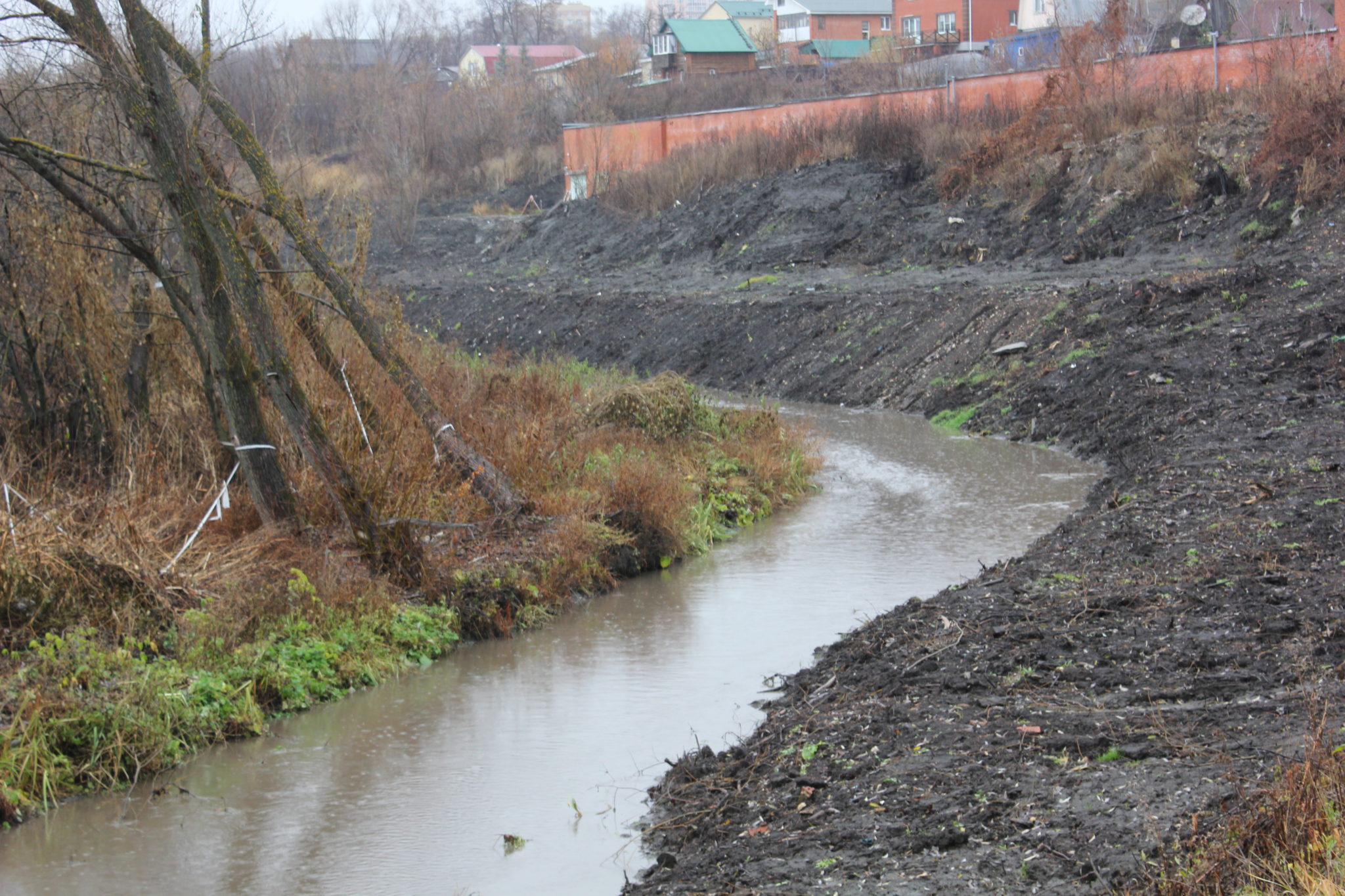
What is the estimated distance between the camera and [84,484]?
34.9ft

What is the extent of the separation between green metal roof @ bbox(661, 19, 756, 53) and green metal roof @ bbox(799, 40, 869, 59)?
212 inches

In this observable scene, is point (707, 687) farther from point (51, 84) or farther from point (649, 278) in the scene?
point (649, 278)

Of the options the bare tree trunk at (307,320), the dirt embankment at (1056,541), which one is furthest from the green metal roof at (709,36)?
the bare tree trunk at (307,320)

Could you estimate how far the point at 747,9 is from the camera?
4031 inches

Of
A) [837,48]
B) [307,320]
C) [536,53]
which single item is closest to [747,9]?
[536,53]

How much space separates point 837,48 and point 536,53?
1346 inches

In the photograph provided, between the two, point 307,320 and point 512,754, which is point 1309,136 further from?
point 512,754

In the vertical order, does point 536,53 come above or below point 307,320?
above

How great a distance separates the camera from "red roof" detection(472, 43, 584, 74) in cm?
10112

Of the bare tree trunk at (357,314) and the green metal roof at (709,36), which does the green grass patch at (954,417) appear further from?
the green metal roof at (709,36)

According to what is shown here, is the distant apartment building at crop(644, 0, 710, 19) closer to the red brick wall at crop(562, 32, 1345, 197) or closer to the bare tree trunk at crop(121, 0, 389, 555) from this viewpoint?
the red brick wall at crop(562, 32, 1345, 197)

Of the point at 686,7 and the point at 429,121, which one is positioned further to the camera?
the point at 686,7

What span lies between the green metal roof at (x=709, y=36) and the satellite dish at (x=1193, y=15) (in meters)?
42.6

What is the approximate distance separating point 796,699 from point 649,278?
25716 millimetres
